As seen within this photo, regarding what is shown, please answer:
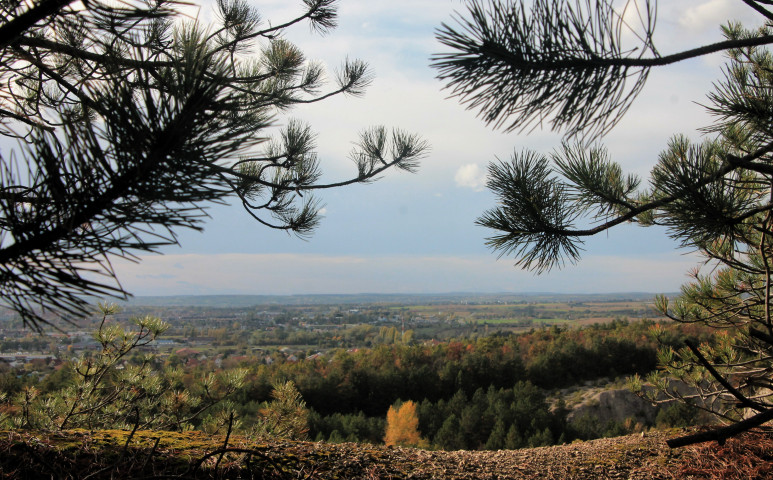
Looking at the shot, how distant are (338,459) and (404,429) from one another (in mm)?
8895

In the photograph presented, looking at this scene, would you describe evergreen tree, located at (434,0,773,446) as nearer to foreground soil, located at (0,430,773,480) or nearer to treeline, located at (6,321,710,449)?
foreground soil, located at (0,430,773,480)

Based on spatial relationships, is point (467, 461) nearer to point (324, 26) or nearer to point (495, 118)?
point (495, 118)

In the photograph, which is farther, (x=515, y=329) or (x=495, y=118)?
(x=515, y=329)

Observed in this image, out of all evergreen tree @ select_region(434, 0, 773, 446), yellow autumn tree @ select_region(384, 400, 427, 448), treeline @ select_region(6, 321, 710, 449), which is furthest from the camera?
treeline @ select_region(6, 321, 710, 449)

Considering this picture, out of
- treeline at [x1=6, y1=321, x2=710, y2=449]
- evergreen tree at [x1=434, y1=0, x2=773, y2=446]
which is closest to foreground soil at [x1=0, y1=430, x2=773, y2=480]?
evergreen tree at [x1=434, y1=0, x2=773, y2=446]

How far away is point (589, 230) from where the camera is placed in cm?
171

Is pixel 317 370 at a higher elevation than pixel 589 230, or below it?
below

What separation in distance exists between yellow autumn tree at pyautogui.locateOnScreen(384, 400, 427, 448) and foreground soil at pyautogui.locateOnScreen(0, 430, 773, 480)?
24.3ft

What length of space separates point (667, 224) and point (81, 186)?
5.50ft

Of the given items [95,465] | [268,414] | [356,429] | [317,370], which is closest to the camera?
[95,465]

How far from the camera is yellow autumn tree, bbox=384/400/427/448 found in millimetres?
9473

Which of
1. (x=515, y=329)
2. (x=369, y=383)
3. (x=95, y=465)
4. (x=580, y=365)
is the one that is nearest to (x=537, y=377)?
(x=580, y=365)

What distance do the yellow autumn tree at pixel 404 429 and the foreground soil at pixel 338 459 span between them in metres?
7.42

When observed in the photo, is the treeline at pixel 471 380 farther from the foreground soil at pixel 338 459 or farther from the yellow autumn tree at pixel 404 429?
the foreground soil at pixel 338 459
